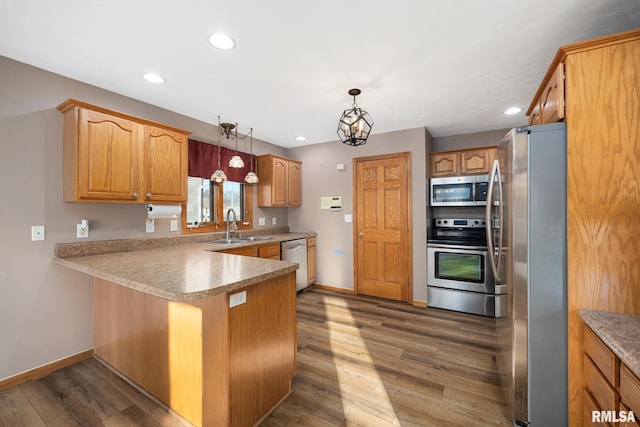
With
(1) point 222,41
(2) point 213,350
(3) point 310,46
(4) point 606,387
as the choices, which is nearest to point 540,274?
(4) point 606,387

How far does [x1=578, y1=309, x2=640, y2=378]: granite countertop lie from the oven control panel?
267cm

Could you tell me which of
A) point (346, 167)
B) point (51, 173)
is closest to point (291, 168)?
point (346, 167)

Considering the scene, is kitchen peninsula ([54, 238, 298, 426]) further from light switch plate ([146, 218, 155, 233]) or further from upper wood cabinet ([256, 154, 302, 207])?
upper wood cabinet ([256, 154, 302, 207])

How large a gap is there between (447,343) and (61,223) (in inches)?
145

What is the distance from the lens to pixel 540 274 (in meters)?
1.39

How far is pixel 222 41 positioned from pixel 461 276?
3572mm

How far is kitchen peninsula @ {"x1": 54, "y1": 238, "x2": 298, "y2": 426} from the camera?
1.37 metres

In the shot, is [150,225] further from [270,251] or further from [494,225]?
[494,225]

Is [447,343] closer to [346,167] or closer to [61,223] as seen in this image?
[346,167]

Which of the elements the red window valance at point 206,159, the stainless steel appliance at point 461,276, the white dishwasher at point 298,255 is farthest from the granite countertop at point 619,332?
the red window valance at point 206,159

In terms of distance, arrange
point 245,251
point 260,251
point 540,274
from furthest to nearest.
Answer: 1. point 260,251
2. point 245,251
3. point 540,274

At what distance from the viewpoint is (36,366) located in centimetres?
204

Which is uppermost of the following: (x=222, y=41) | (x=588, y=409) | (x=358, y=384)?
(x=222, y=41)

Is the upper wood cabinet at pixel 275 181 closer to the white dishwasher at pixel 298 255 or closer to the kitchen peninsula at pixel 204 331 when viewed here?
the white dishwasher at pixel 298 255
